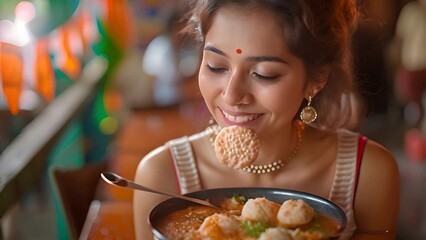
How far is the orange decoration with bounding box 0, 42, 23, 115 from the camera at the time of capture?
1952mm

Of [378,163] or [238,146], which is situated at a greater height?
[238,146]

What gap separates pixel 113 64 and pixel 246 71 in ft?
10.5

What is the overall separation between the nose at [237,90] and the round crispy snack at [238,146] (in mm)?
58

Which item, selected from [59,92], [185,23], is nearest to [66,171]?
[185,23]

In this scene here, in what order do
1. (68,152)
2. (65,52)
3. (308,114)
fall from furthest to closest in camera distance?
(68,152) → (65,52) → (308,114)

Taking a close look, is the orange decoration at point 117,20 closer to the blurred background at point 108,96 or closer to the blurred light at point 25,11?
the blurred background at point 108,96

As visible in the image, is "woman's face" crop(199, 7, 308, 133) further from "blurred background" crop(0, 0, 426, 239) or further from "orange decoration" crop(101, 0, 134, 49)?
"orange decoration" crop(101, 0, 134, 49)

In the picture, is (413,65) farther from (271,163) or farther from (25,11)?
(271,163)

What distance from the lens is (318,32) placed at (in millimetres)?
1393

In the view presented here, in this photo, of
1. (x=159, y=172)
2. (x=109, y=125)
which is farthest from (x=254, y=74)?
(x=109, y=125)

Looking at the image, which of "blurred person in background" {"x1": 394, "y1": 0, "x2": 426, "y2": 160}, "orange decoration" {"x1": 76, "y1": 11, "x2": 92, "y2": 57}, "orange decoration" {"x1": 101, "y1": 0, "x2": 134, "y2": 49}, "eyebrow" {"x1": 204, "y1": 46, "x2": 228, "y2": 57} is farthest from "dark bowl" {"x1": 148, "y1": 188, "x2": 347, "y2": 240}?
"blurred person in background" {"x1": 394, "y1": 0, "x2": 426, "y2": 160}

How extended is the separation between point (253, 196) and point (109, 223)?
509 mm

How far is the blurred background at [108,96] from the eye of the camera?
209 cm

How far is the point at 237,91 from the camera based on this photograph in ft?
4.28
